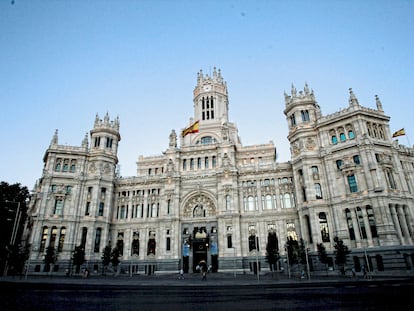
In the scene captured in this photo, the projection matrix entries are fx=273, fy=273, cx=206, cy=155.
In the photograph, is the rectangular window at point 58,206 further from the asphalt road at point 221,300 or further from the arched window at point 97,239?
the asphalt road at point 221,300

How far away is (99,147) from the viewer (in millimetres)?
59719

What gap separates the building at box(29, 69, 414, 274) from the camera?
136 feet

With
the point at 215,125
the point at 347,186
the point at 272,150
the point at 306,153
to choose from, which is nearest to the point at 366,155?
the point at 347,186

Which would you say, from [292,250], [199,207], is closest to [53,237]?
[199,207]

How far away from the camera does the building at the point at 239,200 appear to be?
4153cm

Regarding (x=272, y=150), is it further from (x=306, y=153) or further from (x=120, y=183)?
(x=120, y=183)

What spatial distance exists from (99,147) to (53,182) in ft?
37.2

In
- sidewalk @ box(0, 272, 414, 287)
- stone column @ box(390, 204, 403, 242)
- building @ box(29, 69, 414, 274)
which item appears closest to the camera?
sidewalk @ box(0, 272, 414, 287)

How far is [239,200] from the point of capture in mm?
54438

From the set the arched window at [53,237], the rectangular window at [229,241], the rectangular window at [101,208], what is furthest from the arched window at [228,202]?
the arched window at [53,237]

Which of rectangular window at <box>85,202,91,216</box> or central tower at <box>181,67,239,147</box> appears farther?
central tower at <box>181,67,239,147</box>

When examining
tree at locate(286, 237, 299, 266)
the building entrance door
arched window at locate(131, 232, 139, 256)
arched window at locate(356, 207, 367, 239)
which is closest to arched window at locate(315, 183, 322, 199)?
arched window at locate(356, 207, 367, 239)

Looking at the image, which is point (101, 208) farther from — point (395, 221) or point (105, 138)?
point (395, 221)

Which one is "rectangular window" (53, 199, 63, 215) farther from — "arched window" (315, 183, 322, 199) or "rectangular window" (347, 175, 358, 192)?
"rectangular window" (347, 175, 358, 192)
